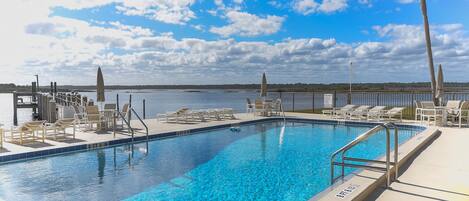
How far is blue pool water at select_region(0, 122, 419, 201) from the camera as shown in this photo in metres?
4.80

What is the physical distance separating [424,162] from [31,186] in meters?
6.02

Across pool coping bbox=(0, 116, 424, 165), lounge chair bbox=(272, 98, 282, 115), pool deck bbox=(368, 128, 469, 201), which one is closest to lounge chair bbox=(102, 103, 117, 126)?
pool coping bbox=(0, 116, 424, 165)

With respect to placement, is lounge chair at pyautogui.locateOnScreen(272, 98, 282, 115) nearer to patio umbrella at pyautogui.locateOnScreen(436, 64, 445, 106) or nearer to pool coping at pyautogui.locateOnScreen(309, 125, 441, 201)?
patio umbrella at pyautogui.locateOnScreen(436, 64, 445, 106)

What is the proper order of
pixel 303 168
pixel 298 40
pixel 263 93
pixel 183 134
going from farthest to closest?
1. pixel 298 40
2. pixel 263 93
3. pixel 183 134
4. pixel 303 168

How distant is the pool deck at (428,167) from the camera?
3.72 metres

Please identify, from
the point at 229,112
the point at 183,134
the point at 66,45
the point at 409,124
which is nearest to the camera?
the point at 183,134

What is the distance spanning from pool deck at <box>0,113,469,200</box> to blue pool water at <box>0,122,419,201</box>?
66 cm

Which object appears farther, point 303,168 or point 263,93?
point 263,93

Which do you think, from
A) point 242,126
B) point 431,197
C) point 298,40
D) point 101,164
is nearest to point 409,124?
point 242,126

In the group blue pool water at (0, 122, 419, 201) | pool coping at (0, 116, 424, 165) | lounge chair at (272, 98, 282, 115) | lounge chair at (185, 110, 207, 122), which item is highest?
lounge chair at (272, 98, 282, 115)

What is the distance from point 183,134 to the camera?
31.5 ft

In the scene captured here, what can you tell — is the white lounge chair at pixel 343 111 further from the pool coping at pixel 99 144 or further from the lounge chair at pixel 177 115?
the lounge chair at pixel 177 115

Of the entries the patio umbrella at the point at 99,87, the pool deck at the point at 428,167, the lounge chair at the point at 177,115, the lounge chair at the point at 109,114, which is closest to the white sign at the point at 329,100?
the pool deck at the point at 428,167

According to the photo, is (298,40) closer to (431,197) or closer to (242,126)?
(242,126)
